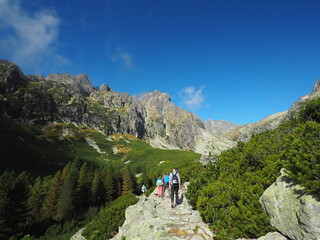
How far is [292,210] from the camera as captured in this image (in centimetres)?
647

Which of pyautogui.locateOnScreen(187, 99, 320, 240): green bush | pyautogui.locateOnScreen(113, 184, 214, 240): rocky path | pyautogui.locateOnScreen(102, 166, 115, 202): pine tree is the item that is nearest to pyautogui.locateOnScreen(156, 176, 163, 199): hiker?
pyautogui.locateOnScreen(113, 184, 214, 240): rocky path

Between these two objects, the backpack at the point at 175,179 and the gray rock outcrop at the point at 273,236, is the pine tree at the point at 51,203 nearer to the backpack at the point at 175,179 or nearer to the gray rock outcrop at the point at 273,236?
the backpack at the point at 175,179

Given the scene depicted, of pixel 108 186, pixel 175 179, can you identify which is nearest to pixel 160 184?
pixel 175 179

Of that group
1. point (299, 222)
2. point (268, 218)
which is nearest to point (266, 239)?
point (268, 218)

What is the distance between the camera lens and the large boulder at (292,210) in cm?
553

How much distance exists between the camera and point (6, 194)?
39.2 meters

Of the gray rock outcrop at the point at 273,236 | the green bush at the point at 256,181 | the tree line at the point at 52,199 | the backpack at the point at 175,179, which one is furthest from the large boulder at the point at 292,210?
the tree line at the point at 52,199

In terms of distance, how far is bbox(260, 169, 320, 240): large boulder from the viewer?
5.53 m

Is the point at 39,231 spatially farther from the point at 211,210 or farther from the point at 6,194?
the point at 211,210

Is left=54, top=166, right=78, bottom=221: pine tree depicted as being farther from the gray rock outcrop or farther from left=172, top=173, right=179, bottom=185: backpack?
the gray rock outcrop

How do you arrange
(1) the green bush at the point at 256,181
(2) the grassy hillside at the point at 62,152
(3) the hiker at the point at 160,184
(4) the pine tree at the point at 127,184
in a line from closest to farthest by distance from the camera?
(1) the green bush at the point at 256,181
(3) the hiker at the point at 160,184
(4) the pine tree at the point at 127,184
(2) the grassy hillside at the point at 62,152

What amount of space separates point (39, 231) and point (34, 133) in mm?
125021

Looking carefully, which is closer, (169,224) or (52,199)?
(169,224)

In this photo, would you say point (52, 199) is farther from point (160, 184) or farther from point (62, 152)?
point (62, 152)
